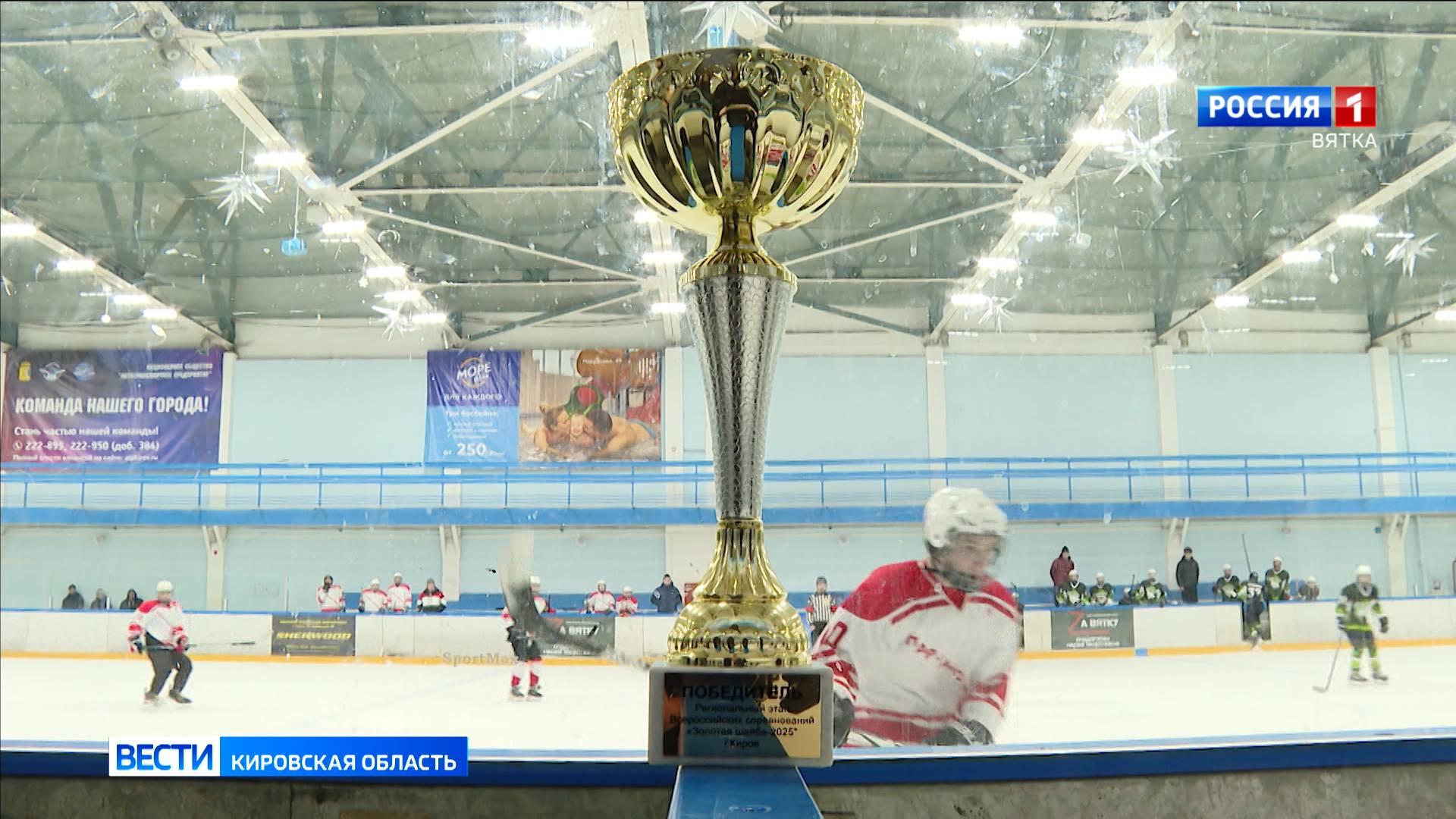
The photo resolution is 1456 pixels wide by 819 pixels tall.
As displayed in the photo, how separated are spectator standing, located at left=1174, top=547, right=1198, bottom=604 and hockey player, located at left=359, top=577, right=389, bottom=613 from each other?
1.91 meters

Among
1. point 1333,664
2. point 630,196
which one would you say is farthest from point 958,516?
point 1333,664

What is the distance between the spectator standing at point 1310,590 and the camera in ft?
7.51

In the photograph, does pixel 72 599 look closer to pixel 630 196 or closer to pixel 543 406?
pixel 543 406

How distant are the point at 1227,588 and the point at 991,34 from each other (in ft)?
5.45

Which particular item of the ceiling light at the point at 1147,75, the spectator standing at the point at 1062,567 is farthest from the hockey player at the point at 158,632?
the ceiling light at the point at 1147,75

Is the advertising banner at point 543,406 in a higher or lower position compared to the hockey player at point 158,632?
higher

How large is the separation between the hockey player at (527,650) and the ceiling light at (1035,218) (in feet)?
5.16

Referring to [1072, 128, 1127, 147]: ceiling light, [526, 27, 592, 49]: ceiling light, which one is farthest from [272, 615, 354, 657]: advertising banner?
[1072, 128, 1127, 147]: ceiling light

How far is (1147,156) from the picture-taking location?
2391 millimetres

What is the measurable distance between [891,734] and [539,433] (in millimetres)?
1011

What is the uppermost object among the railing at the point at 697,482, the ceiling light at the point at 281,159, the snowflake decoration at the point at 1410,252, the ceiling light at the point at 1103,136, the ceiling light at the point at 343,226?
the ceiling light at the point at 1103,136

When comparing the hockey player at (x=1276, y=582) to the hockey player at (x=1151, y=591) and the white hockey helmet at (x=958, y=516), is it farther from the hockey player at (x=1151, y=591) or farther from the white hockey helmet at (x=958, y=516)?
the white hockey helmet at (x=958, y=516)

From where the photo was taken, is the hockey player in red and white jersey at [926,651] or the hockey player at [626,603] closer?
the hockey player in red and white jersey at [926,651]

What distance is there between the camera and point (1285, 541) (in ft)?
7.14
